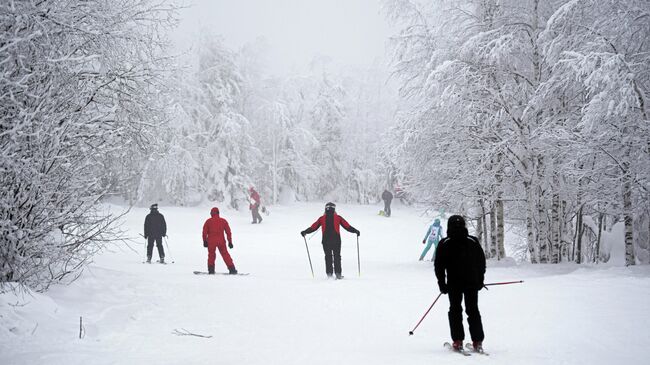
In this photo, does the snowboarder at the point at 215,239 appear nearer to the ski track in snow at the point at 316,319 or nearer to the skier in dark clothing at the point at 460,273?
the ski track in snow at the point at 316,319

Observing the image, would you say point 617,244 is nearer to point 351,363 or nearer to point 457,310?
point 457,310

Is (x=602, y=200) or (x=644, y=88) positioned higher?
(x=644, y=88)

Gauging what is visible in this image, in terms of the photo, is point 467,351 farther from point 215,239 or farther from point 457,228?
point 215,239

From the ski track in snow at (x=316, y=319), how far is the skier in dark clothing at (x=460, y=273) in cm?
35

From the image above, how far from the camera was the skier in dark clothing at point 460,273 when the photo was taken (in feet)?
16.6

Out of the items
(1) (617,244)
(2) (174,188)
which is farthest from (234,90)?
(1) (617,244)

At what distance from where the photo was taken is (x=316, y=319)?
6836 mm

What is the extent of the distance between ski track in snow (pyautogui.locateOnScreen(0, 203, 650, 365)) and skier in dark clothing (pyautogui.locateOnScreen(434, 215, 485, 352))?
351mm

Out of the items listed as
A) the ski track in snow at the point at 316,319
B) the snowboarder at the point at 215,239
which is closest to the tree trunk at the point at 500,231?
the ski track in snow at the point at 316,319

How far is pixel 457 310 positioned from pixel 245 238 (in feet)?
55.6

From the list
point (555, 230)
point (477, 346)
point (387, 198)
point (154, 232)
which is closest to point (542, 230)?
point (555, 230)

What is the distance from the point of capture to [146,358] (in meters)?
4.80

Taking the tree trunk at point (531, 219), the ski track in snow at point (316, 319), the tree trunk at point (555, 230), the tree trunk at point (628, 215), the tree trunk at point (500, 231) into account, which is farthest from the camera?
the tree trunk at point (500, 231)

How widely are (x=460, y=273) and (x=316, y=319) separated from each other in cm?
255
